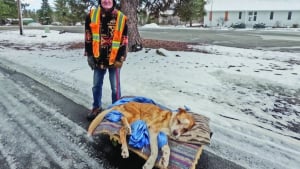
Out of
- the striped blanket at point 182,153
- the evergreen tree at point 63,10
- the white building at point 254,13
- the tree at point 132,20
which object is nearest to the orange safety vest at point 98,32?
the striped blanket at point 182,153

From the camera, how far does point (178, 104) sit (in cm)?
516

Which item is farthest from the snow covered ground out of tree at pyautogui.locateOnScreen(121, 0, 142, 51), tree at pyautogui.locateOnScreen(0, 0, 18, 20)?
tree at pyautogui.locateOnScreen(0, 0, 18, 20)

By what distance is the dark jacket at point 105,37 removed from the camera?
3.95 metres

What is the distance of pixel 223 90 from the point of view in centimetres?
609

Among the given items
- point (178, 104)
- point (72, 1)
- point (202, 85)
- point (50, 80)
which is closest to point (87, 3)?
point (72, 1)

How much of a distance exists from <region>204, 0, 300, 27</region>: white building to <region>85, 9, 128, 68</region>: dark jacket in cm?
4340

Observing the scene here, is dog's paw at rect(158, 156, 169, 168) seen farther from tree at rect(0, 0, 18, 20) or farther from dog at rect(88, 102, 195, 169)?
tree at rect(0, 0, 18, 20)

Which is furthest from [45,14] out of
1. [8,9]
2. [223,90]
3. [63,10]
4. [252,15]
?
[223,90]

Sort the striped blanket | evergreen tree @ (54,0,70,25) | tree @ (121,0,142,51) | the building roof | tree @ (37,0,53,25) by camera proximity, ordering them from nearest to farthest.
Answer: the striped blanket → tree @ (121,0,142,51) → evergreen tree @ (54,0,70,25) → the building roof → tree @ (37,0,53,25)

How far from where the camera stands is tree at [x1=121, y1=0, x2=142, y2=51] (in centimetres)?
986

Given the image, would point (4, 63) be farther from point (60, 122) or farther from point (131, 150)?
point (131, 150)

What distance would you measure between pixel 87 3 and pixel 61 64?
13.4 feet

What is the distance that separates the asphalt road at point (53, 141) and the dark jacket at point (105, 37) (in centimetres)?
106

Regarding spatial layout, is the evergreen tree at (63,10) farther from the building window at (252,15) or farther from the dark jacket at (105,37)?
the building window at (252,15)
